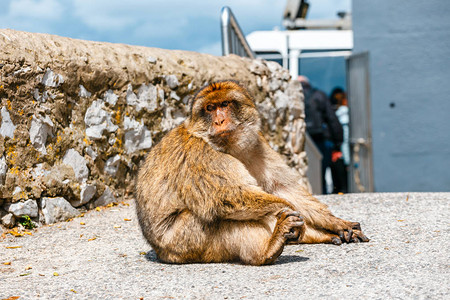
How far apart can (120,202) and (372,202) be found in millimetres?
2568

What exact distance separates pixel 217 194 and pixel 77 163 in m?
2.54

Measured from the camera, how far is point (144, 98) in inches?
236

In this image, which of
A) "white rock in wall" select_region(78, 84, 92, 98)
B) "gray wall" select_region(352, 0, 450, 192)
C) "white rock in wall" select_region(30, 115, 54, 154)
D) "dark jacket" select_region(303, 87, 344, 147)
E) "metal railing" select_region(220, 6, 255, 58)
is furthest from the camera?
"gray wall" select_region(352, 0, 450, 192)

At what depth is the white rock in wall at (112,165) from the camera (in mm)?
5730

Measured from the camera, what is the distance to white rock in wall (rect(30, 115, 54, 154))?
197 inches

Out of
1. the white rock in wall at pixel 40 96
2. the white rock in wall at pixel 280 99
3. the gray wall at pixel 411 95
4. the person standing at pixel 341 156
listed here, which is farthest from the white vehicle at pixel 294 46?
the white rock in wall at pixel 40 96

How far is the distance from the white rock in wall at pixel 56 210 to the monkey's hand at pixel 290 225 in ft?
8.78

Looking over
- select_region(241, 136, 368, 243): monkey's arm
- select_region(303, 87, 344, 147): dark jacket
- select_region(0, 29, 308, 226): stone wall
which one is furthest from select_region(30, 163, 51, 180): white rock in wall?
select_region(303, 87, 344, 147): dark jacket

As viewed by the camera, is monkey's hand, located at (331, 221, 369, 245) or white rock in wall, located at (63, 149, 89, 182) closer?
monkey's hand, located at (331, 221, 369, 245)

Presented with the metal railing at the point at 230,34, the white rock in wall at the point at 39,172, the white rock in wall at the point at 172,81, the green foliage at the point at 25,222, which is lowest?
the green foliage at the point at 25,222

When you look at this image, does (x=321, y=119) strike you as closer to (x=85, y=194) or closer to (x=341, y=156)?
(x=341, y=156)

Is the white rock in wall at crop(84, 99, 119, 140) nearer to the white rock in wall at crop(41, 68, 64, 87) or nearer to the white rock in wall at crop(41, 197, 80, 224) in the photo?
the white rock in wall at crop(41, 68, 64, 87)

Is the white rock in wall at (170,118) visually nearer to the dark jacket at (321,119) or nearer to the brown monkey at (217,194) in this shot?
the brown monkey at (217,194)

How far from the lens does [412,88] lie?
11.0 meters
